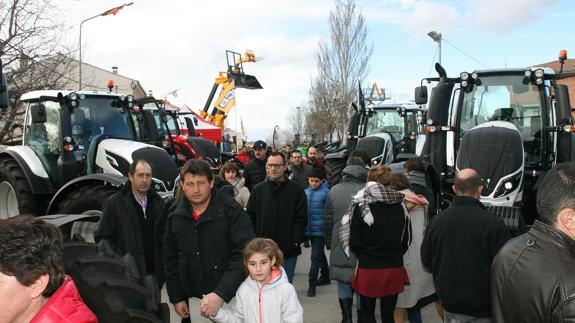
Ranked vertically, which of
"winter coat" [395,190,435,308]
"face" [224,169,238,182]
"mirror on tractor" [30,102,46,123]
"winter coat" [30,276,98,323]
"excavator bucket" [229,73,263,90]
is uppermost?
"excavator bucket" [229,73,263,90]

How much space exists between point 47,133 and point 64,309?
657 cm

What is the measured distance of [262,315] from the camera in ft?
11.8

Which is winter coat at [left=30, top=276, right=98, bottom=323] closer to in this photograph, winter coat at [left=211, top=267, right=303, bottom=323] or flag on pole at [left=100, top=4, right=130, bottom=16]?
winter coat at [left=211, top=267, right=303, bottom=323]

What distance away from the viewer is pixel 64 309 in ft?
6.48

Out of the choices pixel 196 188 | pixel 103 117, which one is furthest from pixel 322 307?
pixel 103 117

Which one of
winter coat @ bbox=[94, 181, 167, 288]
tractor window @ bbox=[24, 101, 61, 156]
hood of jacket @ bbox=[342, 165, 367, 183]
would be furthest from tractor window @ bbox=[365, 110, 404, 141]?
winter coat @ bbox=[94, 181, 167, 288]

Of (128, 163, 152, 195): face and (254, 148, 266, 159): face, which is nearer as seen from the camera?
(128, 163, 152, 195): face

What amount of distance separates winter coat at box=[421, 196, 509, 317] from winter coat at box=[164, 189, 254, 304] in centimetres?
140

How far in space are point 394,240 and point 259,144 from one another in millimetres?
4775

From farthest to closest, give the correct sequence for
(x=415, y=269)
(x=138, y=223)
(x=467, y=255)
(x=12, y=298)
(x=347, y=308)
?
(x=347, y=308) → (x=415, y=269) → (x=138, y=223) → (x=467, y=255) → (x=12, y=298)

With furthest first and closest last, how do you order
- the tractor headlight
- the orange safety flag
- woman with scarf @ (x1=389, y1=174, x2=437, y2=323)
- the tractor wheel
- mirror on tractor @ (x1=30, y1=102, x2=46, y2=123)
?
1. the orange safety flag
2. the tractor wheel
3. mirror on tractor @ (x1=30, y1=102, x2=46, y2=123)
4. the tractor headlight
5. woman with scarf @ (x1=389, y1=174, x2=437, y2=323)

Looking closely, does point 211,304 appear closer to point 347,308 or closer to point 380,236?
point 380,236

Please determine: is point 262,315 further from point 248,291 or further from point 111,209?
point 111,209

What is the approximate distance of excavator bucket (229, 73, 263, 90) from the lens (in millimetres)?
19812
